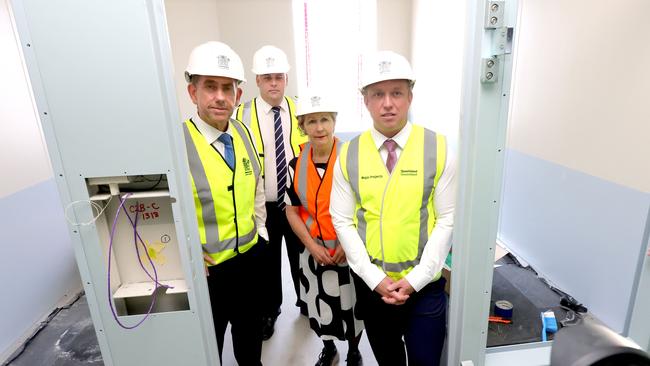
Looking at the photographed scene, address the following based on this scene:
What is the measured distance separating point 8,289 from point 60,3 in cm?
201

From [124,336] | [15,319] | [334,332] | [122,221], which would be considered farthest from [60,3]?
[15,319]

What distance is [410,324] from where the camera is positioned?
1.35 metres

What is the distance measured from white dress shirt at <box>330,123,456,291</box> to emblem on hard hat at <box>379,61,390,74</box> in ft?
0.73

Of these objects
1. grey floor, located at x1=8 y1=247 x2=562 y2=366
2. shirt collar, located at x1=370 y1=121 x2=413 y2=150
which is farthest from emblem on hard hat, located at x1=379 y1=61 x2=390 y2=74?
grey floor, located at x1=8 y1=247 x2=562 y2=366

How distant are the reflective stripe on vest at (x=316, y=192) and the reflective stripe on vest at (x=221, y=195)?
233 millimetres

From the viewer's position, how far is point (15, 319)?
7.13ft

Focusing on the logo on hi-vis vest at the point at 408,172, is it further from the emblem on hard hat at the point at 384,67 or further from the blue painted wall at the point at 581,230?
the blue painted wall at the point at 581,230

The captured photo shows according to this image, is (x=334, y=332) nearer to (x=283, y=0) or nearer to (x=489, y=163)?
(x=489, y=163)

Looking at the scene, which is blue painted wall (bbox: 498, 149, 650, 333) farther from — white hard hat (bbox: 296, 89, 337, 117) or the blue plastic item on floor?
white hard hat (bbox: 296, 89, 337, 117)

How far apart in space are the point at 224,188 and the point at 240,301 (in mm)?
525

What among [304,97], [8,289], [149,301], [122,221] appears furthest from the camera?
[8,289]

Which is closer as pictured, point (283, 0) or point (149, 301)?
point (149, 301)

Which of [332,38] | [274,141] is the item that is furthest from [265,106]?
[332,38]

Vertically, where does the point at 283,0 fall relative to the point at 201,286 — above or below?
above
